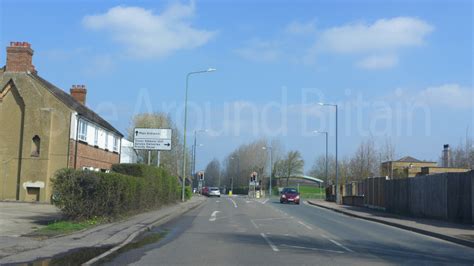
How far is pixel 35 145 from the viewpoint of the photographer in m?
36.7

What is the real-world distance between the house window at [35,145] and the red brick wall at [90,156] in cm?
216

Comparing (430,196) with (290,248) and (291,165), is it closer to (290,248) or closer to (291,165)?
(290,248)

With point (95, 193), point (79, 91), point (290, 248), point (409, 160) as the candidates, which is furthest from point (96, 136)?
point (409, 160)

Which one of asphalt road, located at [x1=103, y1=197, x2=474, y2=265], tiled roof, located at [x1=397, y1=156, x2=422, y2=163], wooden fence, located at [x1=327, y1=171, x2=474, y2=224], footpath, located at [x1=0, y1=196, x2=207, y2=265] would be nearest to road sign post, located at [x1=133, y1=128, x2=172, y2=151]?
wooden fence, located at [x1=327, y1=171, x2=474, y2=224]

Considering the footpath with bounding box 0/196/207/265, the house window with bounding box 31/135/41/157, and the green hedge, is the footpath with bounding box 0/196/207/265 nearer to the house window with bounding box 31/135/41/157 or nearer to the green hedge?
the green hedge

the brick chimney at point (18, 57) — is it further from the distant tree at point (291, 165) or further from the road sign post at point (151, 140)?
the distant tree at point (291, 165)

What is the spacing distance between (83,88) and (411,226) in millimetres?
34687

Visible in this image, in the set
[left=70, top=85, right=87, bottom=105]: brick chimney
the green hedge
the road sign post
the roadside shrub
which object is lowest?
the roadside shrub

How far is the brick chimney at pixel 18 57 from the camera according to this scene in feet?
123

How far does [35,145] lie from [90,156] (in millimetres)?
5067

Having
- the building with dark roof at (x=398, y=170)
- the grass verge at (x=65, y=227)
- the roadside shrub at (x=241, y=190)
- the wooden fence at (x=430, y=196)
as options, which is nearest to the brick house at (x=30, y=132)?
the grass verge at (x=65, y=227)

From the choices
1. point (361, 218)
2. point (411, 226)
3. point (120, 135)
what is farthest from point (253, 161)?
point (411, 226)

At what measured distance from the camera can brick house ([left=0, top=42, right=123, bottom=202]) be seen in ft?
118

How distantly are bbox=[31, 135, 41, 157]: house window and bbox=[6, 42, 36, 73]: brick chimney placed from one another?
16.1ft
